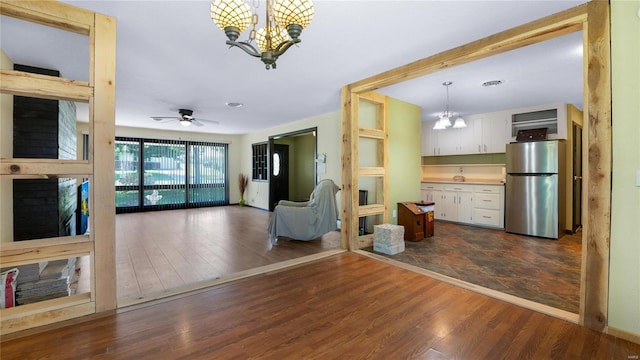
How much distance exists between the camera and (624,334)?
1.83m

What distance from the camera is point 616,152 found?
1.86m

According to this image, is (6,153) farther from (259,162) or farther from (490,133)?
(490,133)

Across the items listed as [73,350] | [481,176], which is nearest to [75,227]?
[73,350]

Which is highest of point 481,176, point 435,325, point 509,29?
point 509,29

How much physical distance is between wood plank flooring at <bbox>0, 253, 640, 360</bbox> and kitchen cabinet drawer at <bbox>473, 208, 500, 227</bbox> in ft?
12.0

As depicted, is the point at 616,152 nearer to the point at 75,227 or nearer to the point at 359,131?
the point at 359,131

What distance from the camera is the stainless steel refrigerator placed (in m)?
4.63

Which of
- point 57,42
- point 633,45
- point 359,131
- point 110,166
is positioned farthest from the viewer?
point 359,131

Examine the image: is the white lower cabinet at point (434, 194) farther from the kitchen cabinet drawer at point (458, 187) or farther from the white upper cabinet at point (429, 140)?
the white upper cabinet at point (429, 140)

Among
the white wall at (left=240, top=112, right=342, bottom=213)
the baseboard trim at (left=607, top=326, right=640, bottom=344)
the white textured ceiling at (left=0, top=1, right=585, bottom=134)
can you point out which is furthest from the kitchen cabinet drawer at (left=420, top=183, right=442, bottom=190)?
the baseboard trim at (left=607, top=326, right=640, bottom=344)

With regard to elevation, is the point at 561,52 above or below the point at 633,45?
above

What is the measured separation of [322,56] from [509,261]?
3.49 m

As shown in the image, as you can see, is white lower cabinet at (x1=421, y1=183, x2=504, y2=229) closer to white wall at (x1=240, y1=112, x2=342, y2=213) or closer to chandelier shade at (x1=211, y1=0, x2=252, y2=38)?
white wall at (x1=240, y1=112, x2=342, y2=213)

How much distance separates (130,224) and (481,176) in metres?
7.97
